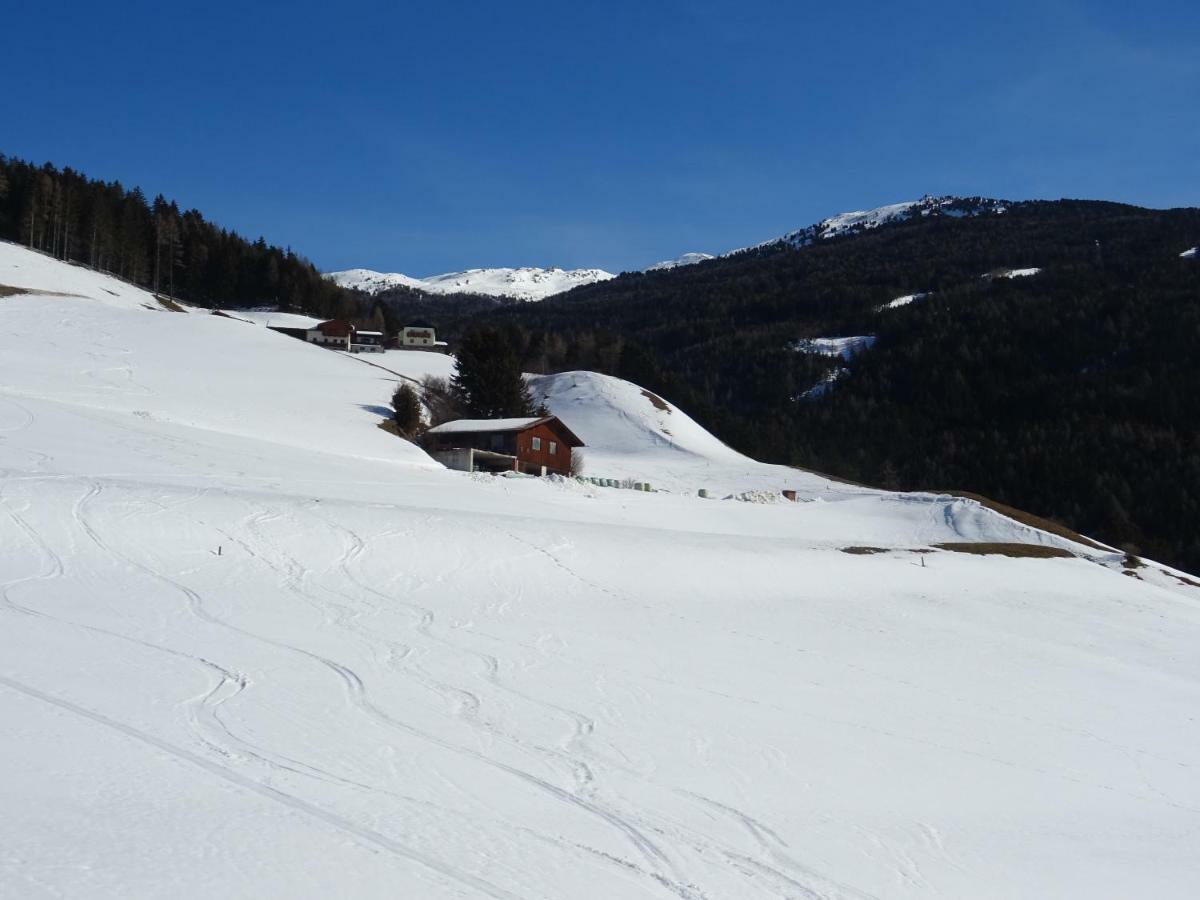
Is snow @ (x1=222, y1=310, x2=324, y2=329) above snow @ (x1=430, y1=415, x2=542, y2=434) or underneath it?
above

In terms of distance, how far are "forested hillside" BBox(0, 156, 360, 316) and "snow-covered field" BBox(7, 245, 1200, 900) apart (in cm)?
8199

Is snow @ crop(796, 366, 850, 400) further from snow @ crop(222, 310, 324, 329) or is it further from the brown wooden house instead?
the brown wooden house

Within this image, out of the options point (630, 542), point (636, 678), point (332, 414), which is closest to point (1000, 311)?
point (332, 414)

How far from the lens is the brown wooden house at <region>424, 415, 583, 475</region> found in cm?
5584

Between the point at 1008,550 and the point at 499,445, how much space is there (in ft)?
95.2

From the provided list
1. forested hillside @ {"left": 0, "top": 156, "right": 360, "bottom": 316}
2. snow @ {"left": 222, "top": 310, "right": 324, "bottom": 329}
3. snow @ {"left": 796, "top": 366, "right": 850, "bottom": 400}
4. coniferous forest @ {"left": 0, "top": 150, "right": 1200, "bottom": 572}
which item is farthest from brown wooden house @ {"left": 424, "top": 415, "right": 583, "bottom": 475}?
snow @ {"left": 796, "top": 366, "right": 850, "bottom": 400}

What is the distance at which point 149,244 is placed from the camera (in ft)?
390

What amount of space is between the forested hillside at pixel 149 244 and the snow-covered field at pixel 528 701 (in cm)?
8199

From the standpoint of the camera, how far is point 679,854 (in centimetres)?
836

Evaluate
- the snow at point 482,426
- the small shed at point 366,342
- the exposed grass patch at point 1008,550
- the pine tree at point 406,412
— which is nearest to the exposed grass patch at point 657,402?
the small shed at point 366,342

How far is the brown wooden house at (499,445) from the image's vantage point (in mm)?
55841

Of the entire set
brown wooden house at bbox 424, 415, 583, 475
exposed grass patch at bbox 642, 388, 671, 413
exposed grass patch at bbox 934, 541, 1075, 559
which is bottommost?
exposed grass patch at bbox 934, 541, 1075, 559

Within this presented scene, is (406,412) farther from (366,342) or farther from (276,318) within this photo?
(276,318)

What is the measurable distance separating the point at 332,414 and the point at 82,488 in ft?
102
